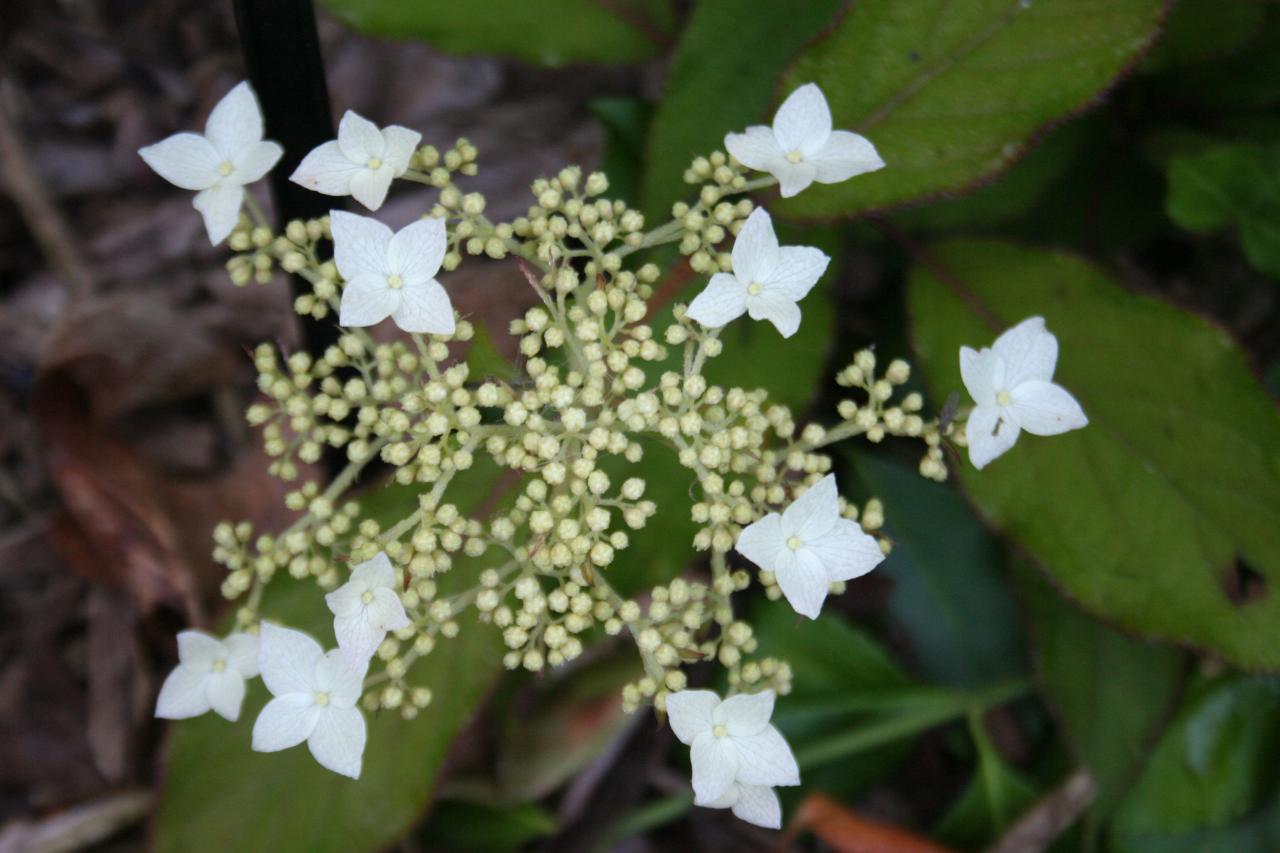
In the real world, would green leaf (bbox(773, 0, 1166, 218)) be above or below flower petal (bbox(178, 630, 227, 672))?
above

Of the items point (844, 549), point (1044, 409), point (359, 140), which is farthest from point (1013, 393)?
point (359, 140)

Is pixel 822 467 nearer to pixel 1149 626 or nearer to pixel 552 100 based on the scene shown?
pixel 1149 626

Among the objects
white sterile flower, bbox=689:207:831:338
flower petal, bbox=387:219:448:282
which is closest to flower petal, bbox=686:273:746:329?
white sterile flower, bbox=689:207:831:338

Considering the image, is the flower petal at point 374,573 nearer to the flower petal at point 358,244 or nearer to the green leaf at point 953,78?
the flower petal at point 358,244

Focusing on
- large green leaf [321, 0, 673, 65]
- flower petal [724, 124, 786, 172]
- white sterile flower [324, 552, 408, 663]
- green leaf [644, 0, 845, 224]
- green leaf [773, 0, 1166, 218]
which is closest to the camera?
white sterile flower [324, 552, 408, 663]

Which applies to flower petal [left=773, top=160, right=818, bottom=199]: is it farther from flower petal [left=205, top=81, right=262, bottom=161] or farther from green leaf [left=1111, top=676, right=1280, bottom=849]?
green leaf [left=1111, top=676, right=1280, bottom=849]

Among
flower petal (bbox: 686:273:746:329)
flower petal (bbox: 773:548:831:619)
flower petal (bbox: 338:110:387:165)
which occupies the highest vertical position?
flower petal (bbox: 338:110:387:165)

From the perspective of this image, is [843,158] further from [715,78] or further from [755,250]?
[715,78]
